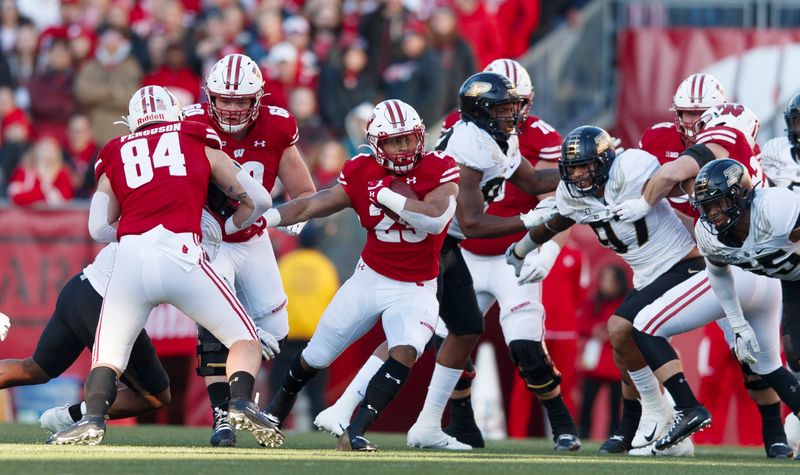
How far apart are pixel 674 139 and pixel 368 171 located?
6.74 ft

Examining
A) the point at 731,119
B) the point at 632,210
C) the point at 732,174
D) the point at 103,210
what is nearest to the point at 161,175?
the point at 103,210

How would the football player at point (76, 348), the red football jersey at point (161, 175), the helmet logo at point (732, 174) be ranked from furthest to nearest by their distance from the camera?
the football player at point (76, 348), the helmet logo at point (732, 174), the red football jersey at point (161, 175)

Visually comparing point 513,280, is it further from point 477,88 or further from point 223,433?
point 223,433

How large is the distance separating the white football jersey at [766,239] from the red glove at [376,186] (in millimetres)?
1623

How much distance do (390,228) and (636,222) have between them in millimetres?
1365

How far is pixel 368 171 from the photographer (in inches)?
309

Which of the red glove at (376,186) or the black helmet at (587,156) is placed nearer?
the red glove at (376,186)

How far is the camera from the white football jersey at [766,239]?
7.19 m

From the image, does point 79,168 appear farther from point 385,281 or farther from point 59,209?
point 385,281

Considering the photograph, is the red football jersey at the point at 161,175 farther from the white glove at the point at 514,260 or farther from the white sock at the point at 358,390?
the white glove at the point at 514,260

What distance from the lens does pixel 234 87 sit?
7793 millimetres

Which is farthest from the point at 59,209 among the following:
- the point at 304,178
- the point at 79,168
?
the point at 304,178

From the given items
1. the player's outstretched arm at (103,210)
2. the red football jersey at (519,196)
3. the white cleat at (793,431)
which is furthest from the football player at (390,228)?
the white cleat at (793,431)

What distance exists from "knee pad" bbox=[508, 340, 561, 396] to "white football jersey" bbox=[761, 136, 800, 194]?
1.73 m
